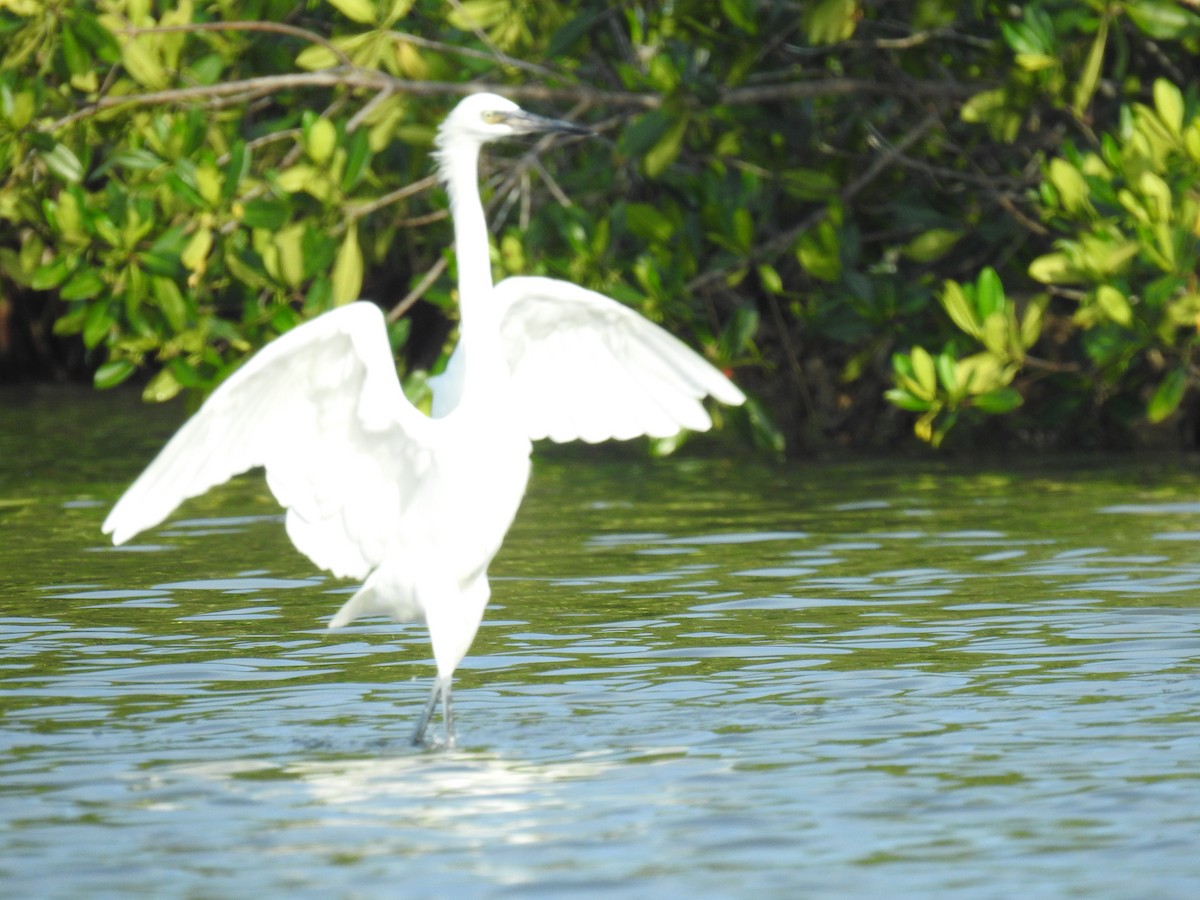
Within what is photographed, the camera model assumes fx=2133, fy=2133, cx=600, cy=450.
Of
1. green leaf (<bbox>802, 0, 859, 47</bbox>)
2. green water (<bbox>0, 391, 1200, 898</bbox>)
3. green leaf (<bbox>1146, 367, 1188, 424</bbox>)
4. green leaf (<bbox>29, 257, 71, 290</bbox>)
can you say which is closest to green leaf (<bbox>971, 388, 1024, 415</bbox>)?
green water (<bbox>0, 391, 1200, 898</bbox>)

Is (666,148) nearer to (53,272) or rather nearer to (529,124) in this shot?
(53,272)

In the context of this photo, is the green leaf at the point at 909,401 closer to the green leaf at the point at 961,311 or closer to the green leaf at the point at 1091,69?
the green leaf at the point at 961,311

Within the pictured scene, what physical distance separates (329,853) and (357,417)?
176 centimetres

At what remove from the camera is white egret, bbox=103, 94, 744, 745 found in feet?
20.4

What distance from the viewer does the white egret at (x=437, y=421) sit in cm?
621

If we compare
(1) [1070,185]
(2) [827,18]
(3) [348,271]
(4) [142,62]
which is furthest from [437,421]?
(1) [1070,185]

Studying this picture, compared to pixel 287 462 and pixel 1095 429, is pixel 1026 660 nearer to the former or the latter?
pixel 287 462

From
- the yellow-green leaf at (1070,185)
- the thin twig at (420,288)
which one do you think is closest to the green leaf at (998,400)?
the yellow-green leaf at (1070,185)

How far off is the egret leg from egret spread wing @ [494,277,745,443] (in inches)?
51.9

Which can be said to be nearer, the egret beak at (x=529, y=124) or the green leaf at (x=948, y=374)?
the egret beak at (x=529, y=124)

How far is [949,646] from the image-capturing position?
7535 millimetres

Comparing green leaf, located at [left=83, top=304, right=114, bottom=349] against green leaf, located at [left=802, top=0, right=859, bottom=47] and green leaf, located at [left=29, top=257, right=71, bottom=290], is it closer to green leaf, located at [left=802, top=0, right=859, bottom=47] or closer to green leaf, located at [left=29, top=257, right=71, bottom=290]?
green leaf, located at [left=29, top=257, right=71, bottom=290]

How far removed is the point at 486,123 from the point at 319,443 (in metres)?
1.28

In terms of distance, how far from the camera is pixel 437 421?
6.56 metres
